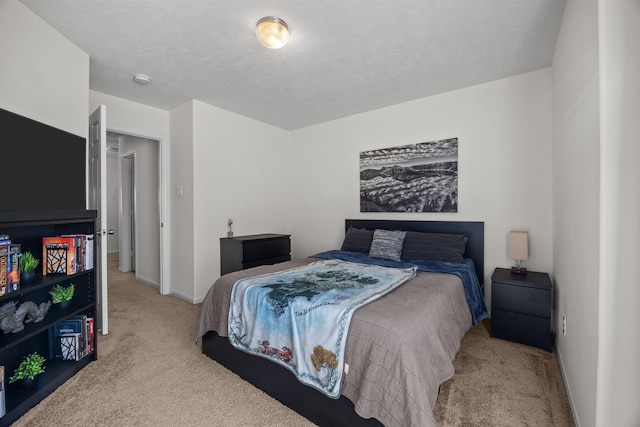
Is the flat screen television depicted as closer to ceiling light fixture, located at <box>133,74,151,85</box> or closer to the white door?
→ the white door

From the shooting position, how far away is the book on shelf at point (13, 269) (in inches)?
63.3

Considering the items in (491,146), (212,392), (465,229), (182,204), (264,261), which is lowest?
(212,392)

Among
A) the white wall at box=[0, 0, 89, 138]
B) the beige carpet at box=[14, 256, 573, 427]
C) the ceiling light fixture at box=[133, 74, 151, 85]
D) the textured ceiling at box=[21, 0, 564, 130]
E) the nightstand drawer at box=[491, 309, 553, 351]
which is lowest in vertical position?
the beige carpet at box=[14, 256, 573, 427]

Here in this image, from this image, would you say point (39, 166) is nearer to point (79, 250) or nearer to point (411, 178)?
point (79, 250)

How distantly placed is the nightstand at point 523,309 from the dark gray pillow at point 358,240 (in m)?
1.38

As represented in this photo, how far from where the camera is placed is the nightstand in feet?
7.72

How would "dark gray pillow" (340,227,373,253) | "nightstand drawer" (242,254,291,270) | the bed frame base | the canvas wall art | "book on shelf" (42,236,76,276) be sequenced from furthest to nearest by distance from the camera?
"nightstand drawer" (242,254,291,270), "dark gray pillow" (340,227,373,253), the canvas wall art, "book on shelf" (42,236,76,276), the bed frame base

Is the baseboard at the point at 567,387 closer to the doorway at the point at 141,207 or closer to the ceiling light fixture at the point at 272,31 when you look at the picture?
the ceiling light fixture at the point at 272,31

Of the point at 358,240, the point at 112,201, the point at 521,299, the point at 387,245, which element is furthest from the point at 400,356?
the point at 112,201

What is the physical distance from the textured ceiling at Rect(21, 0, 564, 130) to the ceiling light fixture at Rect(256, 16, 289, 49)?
49mm

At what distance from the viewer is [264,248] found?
3857mm

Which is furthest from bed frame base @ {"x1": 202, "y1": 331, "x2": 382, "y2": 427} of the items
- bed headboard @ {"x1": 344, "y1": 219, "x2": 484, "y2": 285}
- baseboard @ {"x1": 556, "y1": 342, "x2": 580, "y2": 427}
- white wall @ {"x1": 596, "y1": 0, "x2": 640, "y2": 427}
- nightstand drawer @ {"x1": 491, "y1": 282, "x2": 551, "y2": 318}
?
bed headboard @ {"x1": 344, "y1": 219, "x2": 484, "y2": 285}

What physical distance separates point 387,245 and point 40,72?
3.34 metres

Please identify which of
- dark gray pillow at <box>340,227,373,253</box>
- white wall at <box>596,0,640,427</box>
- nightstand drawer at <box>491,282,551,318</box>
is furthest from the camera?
dark gray pillow at <box>340,227,373,253</box>
